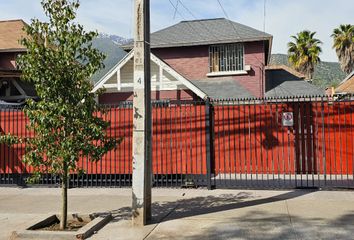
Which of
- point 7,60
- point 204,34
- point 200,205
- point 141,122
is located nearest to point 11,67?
point 7,60

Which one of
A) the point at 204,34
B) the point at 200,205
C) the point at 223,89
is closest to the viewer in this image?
the point at 200,205

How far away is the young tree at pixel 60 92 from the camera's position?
6.67 metres

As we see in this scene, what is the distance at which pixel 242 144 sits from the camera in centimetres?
1048

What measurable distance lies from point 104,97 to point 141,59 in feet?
39.9

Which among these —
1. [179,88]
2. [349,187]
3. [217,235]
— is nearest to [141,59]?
[217,235]

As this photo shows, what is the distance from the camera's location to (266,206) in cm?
813

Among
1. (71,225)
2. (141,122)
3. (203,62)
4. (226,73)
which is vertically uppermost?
(203,62)

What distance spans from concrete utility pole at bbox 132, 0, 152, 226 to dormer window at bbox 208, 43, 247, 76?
12765mm

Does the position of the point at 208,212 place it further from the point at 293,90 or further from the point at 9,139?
the point at 293,90

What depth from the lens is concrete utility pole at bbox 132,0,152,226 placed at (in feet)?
22.9

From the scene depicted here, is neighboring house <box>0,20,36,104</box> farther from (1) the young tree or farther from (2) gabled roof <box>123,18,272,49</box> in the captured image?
(1) the young tree

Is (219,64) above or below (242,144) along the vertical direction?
above

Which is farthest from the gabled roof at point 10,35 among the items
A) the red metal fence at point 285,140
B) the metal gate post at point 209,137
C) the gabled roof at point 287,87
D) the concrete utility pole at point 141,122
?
the concrete utility pole at point 141,122

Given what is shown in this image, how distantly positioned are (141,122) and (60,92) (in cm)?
154
